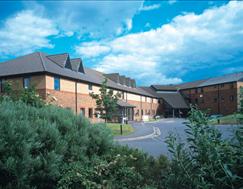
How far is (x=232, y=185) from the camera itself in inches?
90.8

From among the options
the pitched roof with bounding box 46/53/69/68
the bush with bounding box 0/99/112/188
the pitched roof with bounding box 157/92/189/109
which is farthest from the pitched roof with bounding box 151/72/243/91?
the bush with bounding box 0/99/112/188

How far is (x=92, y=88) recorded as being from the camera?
113ft

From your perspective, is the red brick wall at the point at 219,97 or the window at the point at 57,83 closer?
the window at the point at 57,83

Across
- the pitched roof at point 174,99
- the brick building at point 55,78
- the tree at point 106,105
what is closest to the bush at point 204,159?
the brick building at point 55,78

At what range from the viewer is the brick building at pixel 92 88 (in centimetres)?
2611

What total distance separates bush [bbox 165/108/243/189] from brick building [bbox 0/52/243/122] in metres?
0.31

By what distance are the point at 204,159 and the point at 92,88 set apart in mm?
32325

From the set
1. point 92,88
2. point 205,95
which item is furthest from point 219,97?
point 92,88

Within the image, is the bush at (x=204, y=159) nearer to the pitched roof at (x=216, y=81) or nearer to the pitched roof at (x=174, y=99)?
the pitched roof at (x=216, y=81)

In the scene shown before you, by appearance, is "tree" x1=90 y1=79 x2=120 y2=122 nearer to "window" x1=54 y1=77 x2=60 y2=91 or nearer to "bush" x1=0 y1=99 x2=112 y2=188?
"window" x1=54 y1=77 x2=60 y2=91

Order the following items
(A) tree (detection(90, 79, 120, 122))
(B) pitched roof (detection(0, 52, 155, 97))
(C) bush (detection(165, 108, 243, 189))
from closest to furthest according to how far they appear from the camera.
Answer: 1. (C) bush (detection(165, 108, 243, 189))
2. (A) tree (detection(90, 79, 120, 122))
3. (B) pitched roof (detection(0, 52, 155, 97))

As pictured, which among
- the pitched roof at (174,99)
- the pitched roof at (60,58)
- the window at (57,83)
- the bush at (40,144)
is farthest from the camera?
the pitched roof at (174,99)

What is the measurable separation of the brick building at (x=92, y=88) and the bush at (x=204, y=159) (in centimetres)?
31

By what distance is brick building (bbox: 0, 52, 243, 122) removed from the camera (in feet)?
85.7
